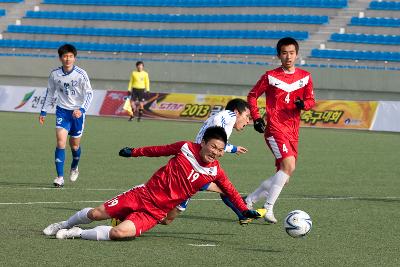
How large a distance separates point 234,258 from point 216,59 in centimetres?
3226

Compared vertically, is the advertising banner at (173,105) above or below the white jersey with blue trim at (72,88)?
below

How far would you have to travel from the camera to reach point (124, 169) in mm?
17094

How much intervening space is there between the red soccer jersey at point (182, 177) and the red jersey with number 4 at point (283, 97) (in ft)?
8.19

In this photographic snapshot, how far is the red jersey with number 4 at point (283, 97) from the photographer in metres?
11.1

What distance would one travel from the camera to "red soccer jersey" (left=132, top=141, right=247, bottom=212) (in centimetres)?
862

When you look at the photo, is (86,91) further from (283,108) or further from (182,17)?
(182,17)

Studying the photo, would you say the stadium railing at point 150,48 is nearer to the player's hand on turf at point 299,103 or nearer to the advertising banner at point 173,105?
the advertising banner at point 173,105

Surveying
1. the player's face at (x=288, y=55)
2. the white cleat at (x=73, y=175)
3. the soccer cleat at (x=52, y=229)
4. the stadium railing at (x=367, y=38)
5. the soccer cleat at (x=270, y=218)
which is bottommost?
the stadium railing at (x=367, y=38)

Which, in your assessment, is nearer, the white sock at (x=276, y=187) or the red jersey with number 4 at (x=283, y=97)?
the white sock at (x=276, y=187)

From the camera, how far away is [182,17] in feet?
145

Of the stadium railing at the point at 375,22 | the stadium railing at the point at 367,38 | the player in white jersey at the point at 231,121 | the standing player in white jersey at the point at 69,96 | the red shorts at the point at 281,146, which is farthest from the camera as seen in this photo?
the stadium railing at the point at 375,22

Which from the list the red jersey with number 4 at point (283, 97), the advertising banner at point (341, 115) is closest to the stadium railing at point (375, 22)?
the advertising banner at point (341, 115)

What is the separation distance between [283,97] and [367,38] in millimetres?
28968

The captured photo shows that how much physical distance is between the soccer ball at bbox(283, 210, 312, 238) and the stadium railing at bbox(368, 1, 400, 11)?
32768mm
